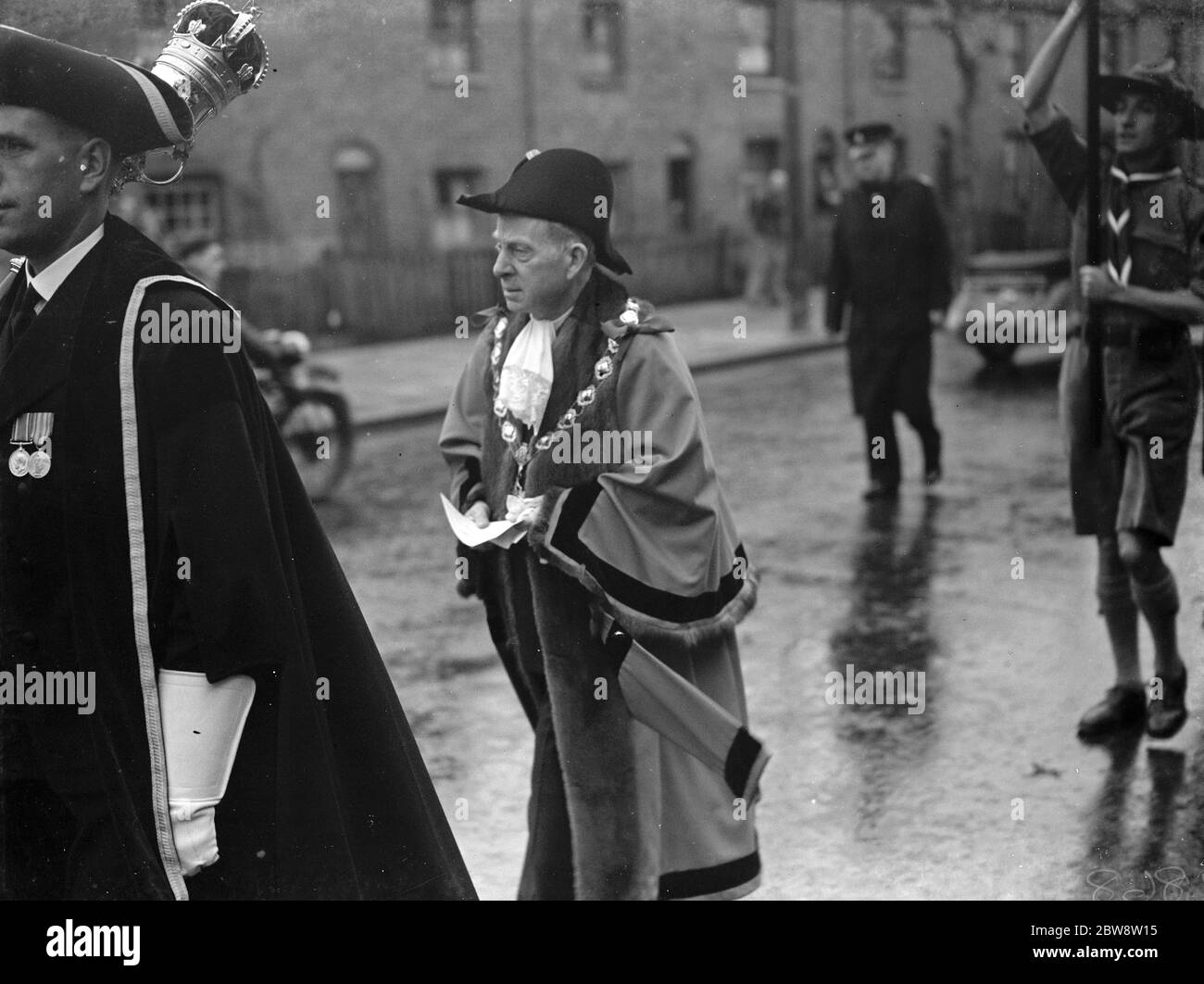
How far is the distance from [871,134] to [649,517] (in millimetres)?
5834

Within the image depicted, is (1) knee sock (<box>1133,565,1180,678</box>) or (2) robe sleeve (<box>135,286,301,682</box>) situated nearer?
(2) robe sleeve (<box>135,286,301,682</box>)

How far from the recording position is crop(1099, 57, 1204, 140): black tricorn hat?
4.62 meters

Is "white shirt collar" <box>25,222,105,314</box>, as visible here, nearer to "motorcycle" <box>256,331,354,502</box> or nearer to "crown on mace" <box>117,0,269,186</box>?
"crown on mace" <box>117,0,269,186</box>

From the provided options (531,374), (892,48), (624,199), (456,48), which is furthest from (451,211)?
(531,374)

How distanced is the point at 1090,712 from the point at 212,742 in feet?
11.9

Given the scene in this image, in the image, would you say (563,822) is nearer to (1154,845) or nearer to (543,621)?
(543,621)

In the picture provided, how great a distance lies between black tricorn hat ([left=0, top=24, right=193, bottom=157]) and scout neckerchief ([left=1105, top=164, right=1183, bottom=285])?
308 centimetres

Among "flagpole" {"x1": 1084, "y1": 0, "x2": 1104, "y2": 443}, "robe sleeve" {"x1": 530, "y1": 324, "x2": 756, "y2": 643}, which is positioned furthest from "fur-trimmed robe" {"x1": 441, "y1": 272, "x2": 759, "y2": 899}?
"flagpole" {"x1": 1084, "y1": 0, "x2": 1104, "y2": 443}

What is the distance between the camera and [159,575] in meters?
2.93

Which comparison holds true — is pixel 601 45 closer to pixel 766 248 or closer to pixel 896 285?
pixel 766 248

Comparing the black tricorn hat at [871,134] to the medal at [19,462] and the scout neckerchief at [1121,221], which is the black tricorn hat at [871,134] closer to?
the scout neckerchief at [1121,221]

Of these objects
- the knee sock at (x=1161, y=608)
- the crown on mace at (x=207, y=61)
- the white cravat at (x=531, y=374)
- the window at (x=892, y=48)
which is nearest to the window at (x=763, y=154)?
the window at (x=892, y=48)

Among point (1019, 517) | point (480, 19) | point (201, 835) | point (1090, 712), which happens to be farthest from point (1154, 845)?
point (480, 19)

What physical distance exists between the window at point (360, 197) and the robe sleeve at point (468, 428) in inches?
587
